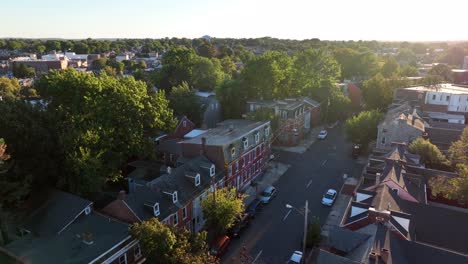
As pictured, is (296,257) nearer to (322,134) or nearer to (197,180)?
(197,180)

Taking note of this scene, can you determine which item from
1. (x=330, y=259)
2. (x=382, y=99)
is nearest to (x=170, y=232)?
(x=330, y=259)

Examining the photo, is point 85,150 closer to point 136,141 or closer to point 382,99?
point 136,141

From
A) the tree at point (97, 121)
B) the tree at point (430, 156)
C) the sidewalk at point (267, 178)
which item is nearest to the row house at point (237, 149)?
the sidewalk at point (267, 178)

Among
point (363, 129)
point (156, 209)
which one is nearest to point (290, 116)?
point (363, 129)

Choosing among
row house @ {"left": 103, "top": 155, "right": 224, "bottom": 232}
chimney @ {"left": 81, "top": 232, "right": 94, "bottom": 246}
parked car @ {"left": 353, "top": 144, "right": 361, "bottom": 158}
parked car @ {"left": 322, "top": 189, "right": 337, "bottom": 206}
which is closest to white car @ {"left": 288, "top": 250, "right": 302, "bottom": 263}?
row house @ {"left": 103, "top": 155, "right": 224, "bottom": 232}

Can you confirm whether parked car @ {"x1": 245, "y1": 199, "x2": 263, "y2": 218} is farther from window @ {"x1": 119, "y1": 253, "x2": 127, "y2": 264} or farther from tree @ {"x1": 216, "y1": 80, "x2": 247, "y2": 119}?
tree @ {"x1": 216, "y1": 80, "x2": 247, "y2": 119}

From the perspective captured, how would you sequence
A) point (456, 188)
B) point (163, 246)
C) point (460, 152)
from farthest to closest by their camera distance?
point (460, 152) → point (456, 188) → point (163, 246)

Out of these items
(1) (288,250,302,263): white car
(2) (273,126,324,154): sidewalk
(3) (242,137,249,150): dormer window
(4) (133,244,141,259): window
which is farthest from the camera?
(2) (273,126,324,154): sidewalk
